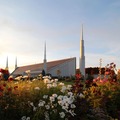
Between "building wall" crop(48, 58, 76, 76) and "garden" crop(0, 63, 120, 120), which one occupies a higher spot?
"building wall" crop(48, 58, 76, 76)

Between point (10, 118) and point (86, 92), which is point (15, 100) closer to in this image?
point (10, 118)

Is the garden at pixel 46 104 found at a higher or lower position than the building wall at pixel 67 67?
lower

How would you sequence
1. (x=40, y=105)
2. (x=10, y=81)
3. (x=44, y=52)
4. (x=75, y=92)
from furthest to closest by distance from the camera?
(x=44, y=52) < (x=10, y=81) < (x=75, y=92) < (x=40, y=105)

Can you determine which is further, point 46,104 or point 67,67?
point 67,67

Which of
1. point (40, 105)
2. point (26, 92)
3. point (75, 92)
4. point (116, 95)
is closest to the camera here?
point (40, 105)

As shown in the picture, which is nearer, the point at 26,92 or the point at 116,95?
the point at 26,92

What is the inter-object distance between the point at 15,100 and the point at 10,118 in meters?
0.39

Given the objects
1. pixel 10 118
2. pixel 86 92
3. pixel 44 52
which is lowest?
pixel 10 118

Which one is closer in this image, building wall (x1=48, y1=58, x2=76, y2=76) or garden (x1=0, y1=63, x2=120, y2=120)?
garden (x1=0, y1=63, x2=120, y2=120)

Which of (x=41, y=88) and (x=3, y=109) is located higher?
(x=41, y=88)

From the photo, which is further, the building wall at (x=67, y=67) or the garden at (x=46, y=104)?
the building wall at (x=67, y=67)

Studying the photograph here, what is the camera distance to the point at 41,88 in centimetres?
680

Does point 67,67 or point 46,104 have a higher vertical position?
point 67,67

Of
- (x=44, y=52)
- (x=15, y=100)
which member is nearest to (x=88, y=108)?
(x=15, y=100)
